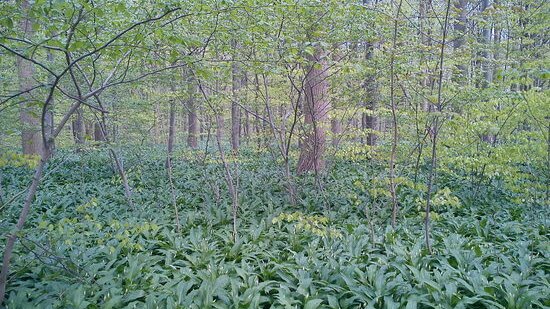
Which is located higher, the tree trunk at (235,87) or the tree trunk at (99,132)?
the tree trunk at (235,87)

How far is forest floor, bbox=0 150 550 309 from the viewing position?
11.3ft

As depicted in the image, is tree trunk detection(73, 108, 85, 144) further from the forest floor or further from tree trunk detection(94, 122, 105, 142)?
the forest floor

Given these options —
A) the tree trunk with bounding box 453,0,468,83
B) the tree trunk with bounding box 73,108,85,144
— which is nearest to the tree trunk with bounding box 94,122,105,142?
the tree trunk with bounding box 73,108,85,144

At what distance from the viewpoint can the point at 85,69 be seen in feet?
14.2

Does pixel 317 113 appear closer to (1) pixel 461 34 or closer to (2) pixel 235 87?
(1) pixel 461 34

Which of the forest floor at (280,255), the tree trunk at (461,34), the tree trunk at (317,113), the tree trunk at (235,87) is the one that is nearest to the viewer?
the forest floor at (280,255)

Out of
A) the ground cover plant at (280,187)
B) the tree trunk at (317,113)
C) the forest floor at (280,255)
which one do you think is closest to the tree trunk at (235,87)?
the ground cover plant at (280,187)

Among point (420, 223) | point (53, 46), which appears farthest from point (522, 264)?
point (53, 46)

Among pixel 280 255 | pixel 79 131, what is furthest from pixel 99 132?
pixel 280 255

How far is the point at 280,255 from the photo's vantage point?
15.6ft

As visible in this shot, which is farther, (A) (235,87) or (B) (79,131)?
(B) (79,131)

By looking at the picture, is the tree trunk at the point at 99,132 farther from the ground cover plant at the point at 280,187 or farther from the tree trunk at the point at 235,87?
the tree trunk at the point at 235,87

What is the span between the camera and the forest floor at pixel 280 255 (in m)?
3.45

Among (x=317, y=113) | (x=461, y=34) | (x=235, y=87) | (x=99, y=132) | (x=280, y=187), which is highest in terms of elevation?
(x=461, y=34)
